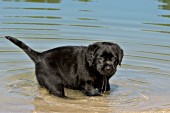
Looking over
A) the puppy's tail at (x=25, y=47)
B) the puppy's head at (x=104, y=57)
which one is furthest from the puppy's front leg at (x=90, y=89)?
the puppy's tail at (x=25, y=47)

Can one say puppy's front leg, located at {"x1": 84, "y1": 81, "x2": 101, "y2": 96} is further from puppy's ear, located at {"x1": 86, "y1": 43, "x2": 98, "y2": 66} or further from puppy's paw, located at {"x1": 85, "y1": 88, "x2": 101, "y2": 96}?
puppy's ear, located at {"x1": 86, "y1": 43, "x2": 98, "y2": 66}

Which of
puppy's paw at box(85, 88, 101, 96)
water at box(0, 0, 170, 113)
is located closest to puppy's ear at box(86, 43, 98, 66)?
puppy's paw at box(85, 88, 101, 96)

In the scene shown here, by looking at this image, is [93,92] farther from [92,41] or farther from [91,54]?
[92,41]

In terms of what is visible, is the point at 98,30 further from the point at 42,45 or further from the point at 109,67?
the point at 109,67

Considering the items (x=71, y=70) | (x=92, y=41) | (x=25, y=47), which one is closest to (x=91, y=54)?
(x=71, y=70)

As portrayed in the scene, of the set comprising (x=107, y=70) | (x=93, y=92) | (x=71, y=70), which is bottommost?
(x=93, y=92)

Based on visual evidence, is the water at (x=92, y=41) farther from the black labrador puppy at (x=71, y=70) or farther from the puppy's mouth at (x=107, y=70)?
the puppy's mouth at (x=107, y=70)

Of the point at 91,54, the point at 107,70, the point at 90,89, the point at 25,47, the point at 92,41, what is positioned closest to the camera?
the point at 107,70

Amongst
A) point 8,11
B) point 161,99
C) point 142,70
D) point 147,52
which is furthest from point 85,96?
point 8,11

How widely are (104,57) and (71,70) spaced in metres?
0.78

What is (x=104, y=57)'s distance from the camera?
9.20 meters

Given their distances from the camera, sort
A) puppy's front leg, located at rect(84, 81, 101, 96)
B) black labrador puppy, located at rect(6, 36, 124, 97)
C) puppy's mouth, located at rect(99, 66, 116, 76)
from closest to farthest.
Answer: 1. puppy's mouth, located at rect(99, 66, 116, 76)
2. black labrador puppy, located at rect(6, 36, 124, 97)
3. puppy's front leg, located at rect(84, 81, 101, 96)

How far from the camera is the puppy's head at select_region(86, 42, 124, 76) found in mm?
9133

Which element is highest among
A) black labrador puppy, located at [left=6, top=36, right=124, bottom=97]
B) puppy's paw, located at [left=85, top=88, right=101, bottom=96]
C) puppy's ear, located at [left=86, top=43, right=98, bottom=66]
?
puppy's ear, located at [left=86, top=43, right=98, bottom=66]
